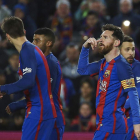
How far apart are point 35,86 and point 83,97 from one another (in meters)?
3.88

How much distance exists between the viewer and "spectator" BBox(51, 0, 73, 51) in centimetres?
1039

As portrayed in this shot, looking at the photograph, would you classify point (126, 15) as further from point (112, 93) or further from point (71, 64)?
point (112, 93)

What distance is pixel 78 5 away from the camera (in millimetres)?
11344

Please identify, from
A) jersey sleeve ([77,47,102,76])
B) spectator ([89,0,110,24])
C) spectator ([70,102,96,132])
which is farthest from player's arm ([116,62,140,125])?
spectator ([89,0,110,24])

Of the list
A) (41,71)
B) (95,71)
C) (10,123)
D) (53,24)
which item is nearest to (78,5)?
(53,24)

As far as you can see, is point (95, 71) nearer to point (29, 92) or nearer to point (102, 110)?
point (102, 110)

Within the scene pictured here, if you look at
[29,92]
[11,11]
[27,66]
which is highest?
[11,11]

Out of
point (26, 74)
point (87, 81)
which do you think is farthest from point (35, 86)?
point (87, 81)

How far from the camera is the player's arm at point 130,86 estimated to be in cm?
448

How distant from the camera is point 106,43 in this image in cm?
490

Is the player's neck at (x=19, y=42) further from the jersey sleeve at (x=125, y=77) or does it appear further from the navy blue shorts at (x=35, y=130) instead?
the jersey sleeve at (x=125, y=77)

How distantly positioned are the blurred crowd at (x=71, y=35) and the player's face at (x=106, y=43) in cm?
269

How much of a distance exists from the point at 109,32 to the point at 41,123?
1.33m

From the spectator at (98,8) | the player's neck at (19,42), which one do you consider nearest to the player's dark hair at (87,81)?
the spectator at (98,8)
